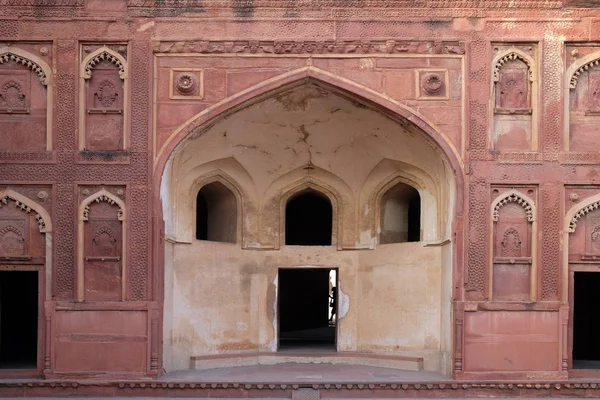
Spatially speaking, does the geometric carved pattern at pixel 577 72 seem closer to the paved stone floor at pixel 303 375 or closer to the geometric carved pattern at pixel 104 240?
the paved stone floor at pixel 303 375

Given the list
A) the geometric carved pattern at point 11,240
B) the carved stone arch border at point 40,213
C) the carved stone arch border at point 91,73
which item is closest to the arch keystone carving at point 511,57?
the carved stone arch border at point 91,73

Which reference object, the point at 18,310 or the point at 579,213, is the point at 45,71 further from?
the point at 579,213

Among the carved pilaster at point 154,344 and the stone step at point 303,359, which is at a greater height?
the carved pilaster at point 154,344

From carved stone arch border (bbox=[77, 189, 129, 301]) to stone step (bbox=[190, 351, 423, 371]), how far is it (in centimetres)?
163

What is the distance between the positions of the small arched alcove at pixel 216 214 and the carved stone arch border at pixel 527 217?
3.40 meters

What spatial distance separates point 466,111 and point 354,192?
233 cm

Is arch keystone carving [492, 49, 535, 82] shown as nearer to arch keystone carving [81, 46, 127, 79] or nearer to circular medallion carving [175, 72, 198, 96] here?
circular medallion carving [175, 72, 198, 96]

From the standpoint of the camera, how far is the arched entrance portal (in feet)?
34.4

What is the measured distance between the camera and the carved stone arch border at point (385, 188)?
11125mm

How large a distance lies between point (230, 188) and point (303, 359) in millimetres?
2312

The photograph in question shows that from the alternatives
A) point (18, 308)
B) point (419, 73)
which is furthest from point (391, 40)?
point (18, 308)

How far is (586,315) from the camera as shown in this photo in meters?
12.3

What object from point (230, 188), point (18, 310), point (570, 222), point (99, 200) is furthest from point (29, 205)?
point (570, 222)

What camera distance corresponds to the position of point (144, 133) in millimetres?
9820
